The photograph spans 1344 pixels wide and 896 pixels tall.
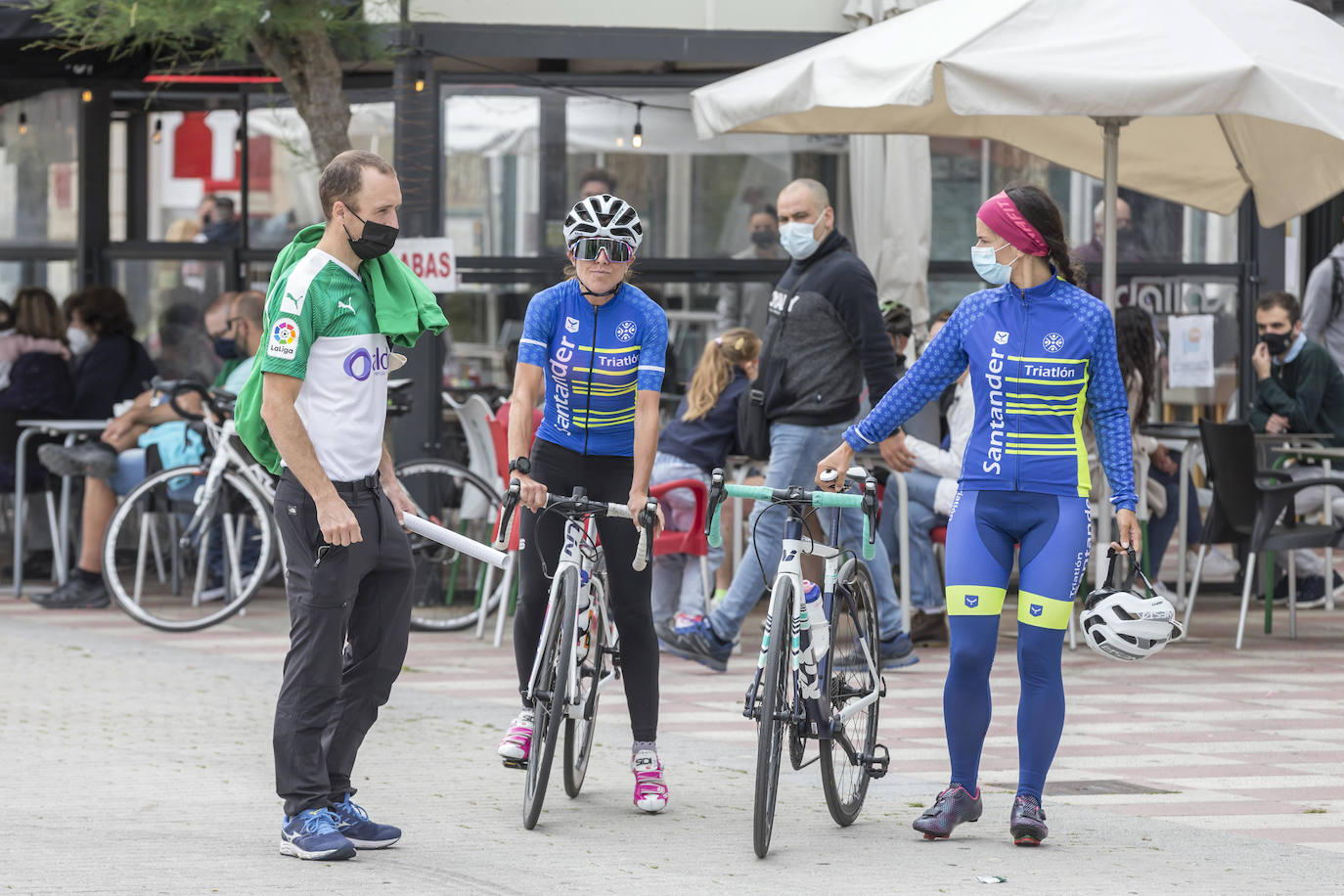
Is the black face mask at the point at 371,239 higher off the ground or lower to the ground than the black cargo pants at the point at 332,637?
higher

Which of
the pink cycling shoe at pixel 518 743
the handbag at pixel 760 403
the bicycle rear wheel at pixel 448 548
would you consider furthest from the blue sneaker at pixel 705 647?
the pink cycling shoe at pixel 518 743

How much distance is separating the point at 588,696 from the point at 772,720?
858 mm

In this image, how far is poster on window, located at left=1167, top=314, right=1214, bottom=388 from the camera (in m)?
11.8

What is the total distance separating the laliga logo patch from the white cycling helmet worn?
115cm

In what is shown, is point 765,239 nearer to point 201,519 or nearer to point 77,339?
point 201,519

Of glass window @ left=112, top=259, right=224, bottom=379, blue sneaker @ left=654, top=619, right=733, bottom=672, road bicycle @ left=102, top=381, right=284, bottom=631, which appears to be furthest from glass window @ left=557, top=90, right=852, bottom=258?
blue sneaker @ left=654, top=619, right=733, bottom=672

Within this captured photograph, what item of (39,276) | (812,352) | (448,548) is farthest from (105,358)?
Answer: (812,352)

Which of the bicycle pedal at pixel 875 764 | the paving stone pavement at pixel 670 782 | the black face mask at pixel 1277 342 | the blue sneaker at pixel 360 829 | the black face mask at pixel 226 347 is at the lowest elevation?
the paving stone pavement at pixel 670 782

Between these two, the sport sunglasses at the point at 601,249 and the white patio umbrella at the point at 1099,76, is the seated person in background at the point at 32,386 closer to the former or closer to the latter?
the white patio umbrella at the point at 1099,76

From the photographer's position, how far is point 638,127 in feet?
38.3

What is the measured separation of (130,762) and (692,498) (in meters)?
3.40

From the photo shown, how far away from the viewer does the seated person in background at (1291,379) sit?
11.2 meters

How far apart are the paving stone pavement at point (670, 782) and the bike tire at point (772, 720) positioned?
11 cm

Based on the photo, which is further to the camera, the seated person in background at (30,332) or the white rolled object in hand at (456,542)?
the seated person in background at (30,332)
